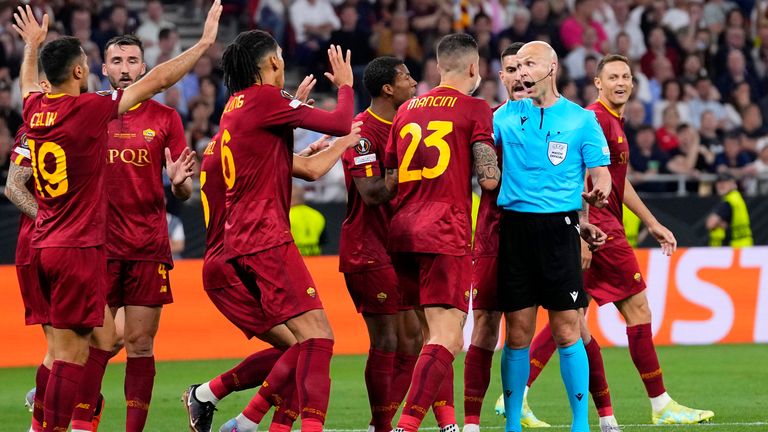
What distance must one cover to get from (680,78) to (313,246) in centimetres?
829

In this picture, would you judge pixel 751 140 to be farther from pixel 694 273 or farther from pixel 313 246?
pixel 313 246

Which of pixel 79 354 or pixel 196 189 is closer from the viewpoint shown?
pixel 79 354

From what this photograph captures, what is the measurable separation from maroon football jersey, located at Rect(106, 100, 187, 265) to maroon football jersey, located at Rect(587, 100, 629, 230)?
309 cm

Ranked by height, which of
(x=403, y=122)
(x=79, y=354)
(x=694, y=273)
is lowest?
(x=694, y=273)

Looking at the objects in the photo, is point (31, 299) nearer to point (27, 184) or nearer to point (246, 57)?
point (27, 184)

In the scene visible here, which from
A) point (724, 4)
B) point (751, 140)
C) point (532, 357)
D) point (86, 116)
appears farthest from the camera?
point (724, 4)

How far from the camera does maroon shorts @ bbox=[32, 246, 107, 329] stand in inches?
294

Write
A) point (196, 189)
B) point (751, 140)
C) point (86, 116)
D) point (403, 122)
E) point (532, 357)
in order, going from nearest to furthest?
point (86, 116)
point (403, 122)
point (532, 357)
point (196, 189)
point (751, 140)

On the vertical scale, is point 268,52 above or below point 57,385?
above

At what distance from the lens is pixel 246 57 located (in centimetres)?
765

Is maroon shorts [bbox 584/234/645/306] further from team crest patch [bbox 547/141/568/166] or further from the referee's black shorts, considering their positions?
team crest patch [bbox 547/141/568/166]

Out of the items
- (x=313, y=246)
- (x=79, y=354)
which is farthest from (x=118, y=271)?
(x=313, y=246)

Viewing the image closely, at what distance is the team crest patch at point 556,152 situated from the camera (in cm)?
812

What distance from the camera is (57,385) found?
7461mm
